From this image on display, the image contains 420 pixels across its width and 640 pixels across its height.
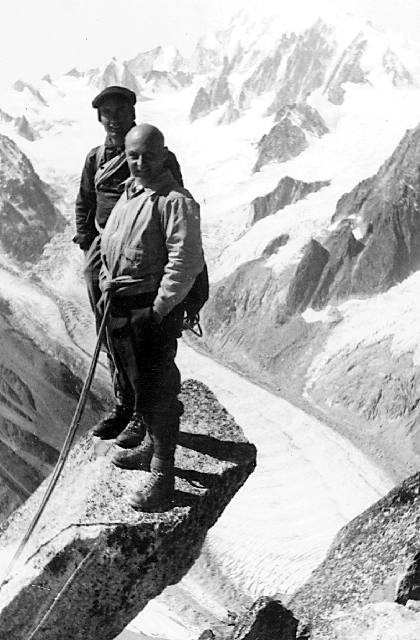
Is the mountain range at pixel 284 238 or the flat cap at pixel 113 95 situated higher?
the flat cap at pixel 113 95

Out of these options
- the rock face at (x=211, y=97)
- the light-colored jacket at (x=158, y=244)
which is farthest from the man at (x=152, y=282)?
the rock face at (x=211, y=97)

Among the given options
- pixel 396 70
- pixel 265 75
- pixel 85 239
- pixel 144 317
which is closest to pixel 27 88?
pixel 265 75

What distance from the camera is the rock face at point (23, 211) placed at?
88.8m

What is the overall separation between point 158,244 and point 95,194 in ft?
5.35

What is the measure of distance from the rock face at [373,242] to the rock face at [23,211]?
28.6 metres

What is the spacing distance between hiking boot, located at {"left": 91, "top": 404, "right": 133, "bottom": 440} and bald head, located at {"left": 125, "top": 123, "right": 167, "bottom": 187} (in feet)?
8.46

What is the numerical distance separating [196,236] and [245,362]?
58591 millimetres

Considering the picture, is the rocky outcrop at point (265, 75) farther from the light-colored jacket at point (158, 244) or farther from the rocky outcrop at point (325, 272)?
the light-colored jacket at point (158, 244)

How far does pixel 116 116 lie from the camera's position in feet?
32.7

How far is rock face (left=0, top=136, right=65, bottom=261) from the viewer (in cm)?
8881

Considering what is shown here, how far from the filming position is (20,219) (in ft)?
302

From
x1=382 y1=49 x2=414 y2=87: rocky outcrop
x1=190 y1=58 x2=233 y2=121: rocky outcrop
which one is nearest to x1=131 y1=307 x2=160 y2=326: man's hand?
x1=382 y1=49 x2=414 y2=87: rocky outcrop

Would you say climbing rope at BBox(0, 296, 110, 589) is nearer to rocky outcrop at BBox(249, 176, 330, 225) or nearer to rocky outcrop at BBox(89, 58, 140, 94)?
rocky outcrop at BBox(249, 176, 330, 225)

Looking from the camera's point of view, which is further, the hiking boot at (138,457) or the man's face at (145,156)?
the hiking boot at (138,457)
